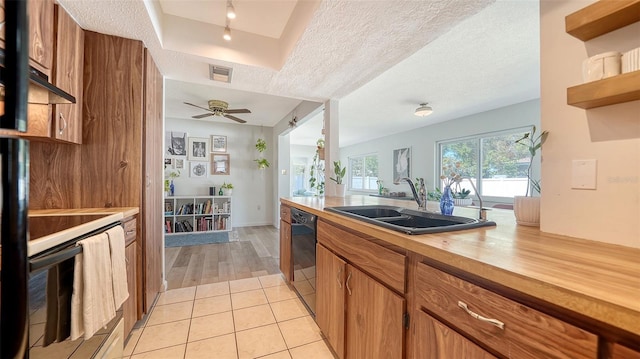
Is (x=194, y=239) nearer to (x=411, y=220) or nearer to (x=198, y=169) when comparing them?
(x=198, y=169)

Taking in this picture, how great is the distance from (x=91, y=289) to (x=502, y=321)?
1502 mm

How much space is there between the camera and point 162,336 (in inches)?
67.7

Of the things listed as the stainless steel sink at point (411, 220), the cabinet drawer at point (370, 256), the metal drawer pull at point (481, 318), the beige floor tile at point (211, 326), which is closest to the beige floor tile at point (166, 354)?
the beige floor tile at point (211, 326)

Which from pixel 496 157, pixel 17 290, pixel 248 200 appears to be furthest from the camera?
pixel 248 200

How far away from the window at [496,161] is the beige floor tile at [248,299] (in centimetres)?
390

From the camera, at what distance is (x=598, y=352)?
1.54ft

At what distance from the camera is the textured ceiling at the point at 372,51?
149cm

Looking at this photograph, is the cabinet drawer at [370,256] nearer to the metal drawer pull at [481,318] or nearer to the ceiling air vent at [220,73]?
the metal drawer pull at [481,318]

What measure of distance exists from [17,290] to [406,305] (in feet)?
3.33

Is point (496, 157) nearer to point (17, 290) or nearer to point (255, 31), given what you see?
point (255, 31)

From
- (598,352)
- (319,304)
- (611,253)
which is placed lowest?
(319,304)

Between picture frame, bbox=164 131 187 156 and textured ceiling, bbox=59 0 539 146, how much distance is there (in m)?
1.47

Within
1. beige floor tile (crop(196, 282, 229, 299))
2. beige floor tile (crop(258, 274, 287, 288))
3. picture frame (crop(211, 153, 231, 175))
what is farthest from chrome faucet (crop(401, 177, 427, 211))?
picture frame (crop(211, 153, 231, 175))

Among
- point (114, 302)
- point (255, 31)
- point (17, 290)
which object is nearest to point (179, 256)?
point (114, 302)
